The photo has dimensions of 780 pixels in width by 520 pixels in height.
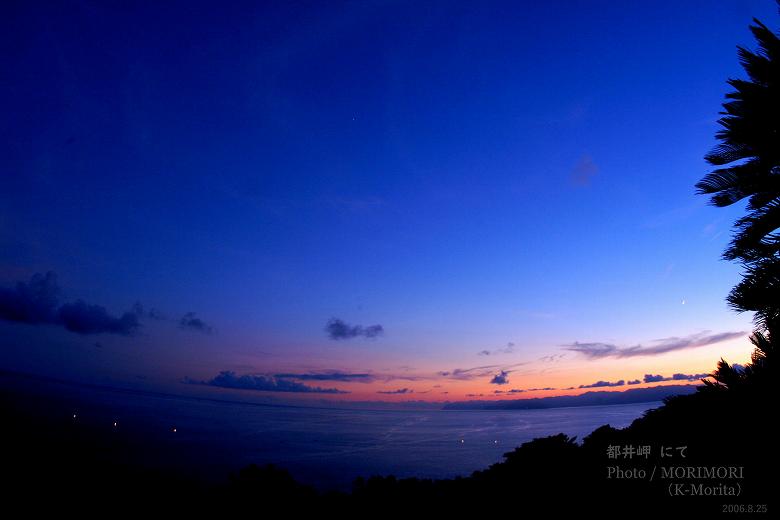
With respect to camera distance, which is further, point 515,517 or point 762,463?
point 515,517

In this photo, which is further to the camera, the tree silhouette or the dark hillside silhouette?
the tree silhouette

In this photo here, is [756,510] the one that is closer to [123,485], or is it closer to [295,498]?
[295,498]

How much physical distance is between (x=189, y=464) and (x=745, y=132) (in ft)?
131

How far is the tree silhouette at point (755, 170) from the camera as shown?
7031 millimetres

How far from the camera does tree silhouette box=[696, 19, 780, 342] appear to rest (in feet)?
23.1

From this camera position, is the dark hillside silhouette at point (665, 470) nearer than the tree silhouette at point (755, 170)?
Yes

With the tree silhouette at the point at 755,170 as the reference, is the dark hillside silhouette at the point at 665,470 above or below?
below

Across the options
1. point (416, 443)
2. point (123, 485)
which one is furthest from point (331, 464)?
point (123, 485)

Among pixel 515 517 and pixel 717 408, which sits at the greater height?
pixel 717 408

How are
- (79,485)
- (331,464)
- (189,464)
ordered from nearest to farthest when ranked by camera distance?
1. (79,485)
2. (189,464)
3. (331,464)

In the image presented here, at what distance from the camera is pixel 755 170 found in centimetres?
834

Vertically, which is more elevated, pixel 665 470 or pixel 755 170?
pixel 755 170

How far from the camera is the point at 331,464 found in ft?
122

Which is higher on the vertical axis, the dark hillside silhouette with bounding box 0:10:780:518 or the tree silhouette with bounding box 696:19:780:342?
the tree silhouette with bounding box 696:19:780:342
